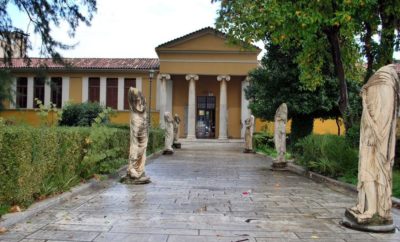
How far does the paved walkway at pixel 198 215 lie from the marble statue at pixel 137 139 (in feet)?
1.45

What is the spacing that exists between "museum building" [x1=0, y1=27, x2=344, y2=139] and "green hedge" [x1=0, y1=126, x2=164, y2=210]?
28201mm

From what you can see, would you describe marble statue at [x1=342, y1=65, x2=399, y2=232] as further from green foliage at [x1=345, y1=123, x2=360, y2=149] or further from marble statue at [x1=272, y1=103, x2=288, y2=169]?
marble statue at [x1=272, y1=103, x2=288, y2=169]

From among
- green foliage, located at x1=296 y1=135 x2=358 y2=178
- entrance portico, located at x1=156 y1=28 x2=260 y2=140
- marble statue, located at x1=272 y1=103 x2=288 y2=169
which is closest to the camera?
green foliage, located at x1=296 y1=135 x2=358 y2=178

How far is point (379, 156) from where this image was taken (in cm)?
584

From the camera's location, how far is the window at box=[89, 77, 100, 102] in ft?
137

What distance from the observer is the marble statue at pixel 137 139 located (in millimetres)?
10516

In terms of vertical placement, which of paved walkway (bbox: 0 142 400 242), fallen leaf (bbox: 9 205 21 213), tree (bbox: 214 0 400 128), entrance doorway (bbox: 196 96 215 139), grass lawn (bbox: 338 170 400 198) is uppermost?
tree (bbox: 214 0 400 128)

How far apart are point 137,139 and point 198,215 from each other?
4158 millimetres

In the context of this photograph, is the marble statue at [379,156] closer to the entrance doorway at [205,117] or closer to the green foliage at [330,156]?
the green foliage at [330,156]

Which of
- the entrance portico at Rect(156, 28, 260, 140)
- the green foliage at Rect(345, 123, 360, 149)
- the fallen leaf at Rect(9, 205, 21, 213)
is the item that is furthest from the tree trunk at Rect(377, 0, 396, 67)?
the entrance portico at Rect(156, 28, 260, 140)

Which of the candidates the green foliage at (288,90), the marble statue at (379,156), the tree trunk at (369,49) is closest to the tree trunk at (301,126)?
the green foliage at (288,90)

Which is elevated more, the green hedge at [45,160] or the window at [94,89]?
the window at [94,89]

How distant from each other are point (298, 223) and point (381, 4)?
784cm

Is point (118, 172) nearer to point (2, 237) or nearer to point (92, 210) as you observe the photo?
point (92, 210)
